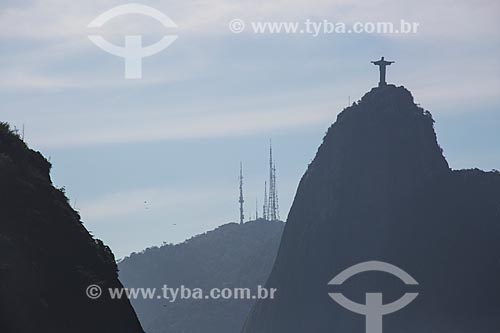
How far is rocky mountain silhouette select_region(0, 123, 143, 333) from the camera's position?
44000mm

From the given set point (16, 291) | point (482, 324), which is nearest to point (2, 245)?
point (16, 291)

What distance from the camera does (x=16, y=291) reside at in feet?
143

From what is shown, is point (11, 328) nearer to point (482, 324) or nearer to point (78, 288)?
point (78, 288)

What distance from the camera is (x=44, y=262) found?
4878cm

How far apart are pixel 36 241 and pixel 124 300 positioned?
7946 millimetres

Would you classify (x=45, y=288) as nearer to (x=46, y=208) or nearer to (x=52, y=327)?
(x=52, y=327)

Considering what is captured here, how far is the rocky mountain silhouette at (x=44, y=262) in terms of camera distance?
144 ft

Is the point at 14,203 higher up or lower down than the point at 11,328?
higher up

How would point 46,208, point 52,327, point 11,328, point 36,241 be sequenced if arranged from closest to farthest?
1. point 11,328
2. point 52,327
3. point 36,241
4. point 46,208

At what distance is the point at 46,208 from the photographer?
53.3 meters

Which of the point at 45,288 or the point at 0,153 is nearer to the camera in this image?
the point at 45,288

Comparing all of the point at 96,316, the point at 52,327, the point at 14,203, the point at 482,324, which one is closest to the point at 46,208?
the point at 14,203

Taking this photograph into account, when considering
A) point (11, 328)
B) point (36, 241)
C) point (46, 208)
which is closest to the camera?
point (11, 328)

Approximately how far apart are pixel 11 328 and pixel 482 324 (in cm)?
16439
